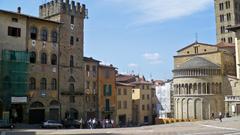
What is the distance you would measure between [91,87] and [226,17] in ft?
178

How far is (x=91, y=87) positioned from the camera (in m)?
60.6

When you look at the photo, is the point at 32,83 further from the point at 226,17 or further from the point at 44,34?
the point at 226,17

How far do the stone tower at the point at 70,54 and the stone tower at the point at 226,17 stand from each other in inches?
2134

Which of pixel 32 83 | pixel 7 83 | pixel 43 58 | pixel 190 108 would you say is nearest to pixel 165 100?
pixel 190 108

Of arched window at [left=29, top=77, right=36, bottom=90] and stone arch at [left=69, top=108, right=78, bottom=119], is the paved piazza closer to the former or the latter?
arched window at [left=29, top=77, right=36, bottom=90]

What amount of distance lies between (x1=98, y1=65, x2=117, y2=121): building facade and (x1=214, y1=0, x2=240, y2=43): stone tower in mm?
45306

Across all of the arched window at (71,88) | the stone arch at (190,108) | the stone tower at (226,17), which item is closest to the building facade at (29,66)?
the arched window at (71,88)

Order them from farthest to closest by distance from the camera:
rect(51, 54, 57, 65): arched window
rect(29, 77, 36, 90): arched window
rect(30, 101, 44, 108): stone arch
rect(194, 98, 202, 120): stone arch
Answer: rect(194, 98, 202, 120): stone arch → rect(51, 54, 57, 65): arched window → rect(29, 77, 36, 90): arched window → rect(30, 101, 44, 108): stone arch

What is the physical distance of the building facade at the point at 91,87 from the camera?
59406 millimetres

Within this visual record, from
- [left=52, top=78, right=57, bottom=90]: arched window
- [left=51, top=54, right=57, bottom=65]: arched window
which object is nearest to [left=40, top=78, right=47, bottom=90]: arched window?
[left=52, top=78, right=57, bottom=90]: arched window

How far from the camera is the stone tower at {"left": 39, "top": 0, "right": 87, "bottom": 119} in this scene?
52.5 m

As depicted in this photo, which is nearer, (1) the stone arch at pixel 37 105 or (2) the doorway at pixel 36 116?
(2) the doorway at pixel 36 116

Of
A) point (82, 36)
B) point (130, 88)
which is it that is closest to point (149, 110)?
point (130, 88)

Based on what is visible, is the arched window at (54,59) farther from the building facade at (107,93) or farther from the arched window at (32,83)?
the building facade at (107,93)
